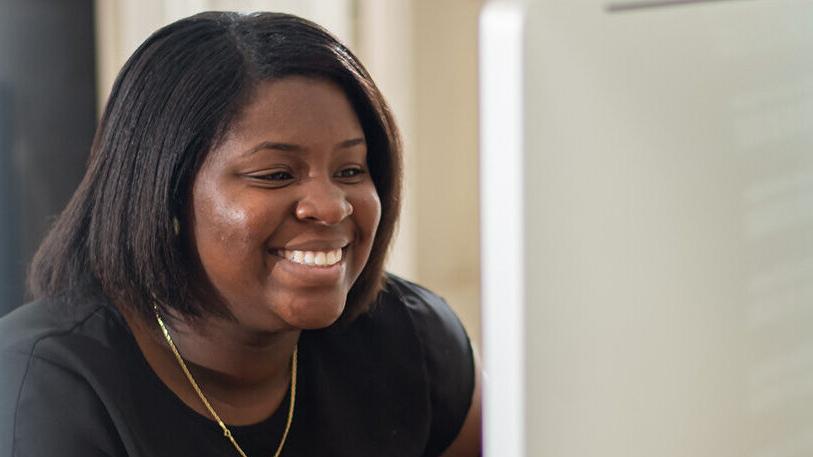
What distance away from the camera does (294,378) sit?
93 cm

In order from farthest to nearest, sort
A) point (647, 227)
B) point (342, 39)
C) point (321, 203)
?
point (342, 39), point (321, 203), point (647, 227)

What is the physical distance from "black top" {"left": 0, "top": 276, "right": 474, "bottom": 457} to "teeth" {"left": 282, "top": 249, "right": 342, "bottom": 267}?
15cm

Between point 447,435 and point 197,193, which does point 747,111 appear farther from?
point 447,435

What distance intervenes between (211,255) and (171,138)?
0.28 ft

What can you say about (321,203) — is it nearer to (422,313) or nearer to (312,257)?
(312,257)

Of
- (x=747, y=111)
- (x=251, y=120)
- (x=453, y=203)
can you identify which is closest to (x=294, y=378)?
(x=251, y=120)

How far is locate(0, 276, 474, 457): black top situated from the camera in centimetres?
78

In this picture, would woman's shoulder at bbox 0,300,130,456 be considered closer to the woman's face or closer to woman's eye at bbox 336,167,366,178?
the woman's face

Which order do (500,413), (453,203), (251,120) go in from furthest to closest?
(453,203), (251,120), (500,413)

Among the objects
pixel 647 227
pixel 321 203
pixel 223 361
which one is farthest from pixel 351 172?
pixel 647 227

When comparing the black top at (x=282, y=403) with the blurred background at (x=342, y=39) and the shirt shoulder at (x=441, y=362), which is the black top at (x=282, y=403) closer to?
the shirt shoulder at (x=441, y=362)

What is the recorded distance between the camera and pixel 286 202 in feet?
2.46

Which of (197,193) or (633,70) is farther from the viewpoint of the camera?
(197,193)

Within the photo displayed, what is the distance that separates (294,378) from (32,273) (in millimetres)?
225
